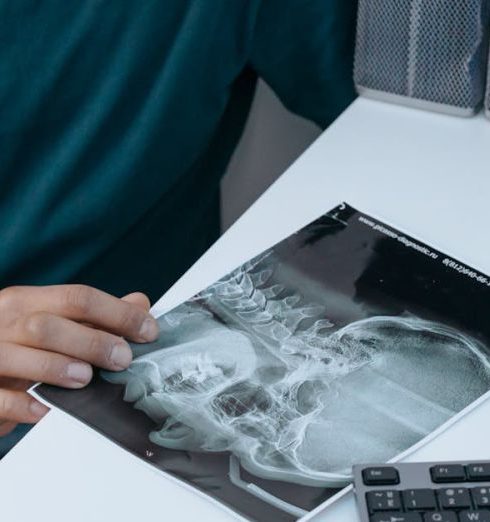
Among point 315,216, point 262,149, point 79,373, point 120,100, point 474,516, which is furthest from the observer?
point 262,149

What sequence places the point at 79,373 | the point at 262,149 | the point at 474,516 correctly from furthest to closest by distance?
the point at 262,149
the point at 79,373
the point at 474,516

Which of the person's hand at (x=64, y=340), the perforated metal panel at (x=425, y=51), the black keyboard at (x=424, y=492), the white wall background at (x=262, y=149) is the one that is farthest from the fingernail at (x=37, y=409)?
the white wall background at (x=262, y=149)

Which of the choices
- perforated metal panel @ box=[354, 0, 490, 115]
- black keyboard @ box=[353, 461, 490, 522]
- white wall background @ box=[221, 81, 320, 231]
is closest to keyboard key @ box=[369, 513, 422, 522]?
black keyboard @ box=[353, 461, 490, 522]

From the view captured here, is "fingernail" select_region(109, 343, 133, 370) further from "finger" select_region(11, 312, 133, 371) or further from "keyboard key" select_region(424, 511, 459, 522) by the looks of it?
"keyboard key" select_region(424, 511, 459, 522)

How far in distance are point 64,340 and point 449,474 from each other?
260mm

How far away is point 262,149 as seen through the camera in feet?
3.63

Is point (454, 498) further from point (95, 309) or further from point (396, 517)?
point (95, 309)

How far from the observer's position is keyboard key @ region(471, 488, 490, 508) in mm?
491

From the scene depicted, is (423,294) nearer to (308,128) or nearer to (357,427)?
(357,427)

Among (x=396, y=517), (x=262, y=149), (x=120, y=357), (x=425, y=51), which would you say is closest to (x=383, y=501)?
(x=396, y=517)

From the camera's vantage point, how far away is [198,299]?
0.64 m

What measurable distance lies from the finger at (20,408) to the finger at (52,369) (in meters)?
0.01

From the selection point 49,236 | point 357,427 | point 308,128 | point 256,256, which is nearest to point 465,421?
point 357,427

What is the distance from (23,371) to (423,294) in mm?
271
